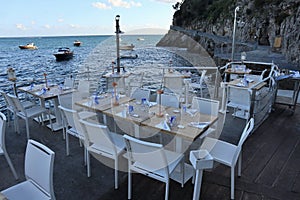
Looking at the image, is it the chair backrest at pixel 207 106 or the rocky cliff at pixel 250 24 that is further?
the rocky cliff at pixel 250 24

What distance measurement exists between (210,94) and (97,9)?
705 cm

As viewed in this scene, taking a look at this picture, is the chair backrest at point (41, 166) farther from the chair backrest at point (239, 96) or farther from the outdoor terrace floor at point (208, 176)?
the chair backrest at point (239, 96)

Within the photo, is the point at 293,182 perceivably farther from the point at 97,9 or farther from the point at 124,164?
the point at 97,9

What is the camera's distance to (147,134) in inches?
139

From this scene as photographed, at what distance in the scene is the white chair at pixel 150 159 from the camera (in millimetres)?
1796

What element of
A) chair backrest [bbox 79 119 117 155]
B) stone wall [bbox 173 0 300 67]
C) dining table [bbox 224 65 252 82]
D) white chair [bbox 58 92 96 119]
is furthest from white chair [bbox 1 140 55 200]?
Result: stone wall [bbox 173 0 300 67]

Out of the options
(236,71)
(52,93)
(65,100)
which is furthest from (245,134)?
(236,71)

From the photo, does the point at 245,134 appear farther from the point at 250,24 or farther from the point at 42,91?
the point at 250,24

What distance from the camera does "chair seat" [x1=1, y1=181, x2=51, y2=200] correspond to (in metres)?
1.65

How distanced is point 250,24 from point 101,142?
2405 cm

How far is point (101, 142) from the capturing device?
2271 mm

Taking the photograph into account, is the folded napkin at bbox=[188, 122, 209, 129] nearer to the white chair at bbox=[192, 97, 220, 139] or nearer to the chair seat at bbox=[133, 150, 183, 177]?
the chair seat at bbox=[133, 150, 183, 177]

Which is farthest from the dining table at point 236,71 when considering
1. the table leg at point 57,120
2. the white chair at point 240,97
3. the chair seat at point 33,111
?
the chair seat at point 33,111

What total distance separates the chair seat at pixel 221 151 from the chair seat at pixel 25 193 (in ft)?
5.32
